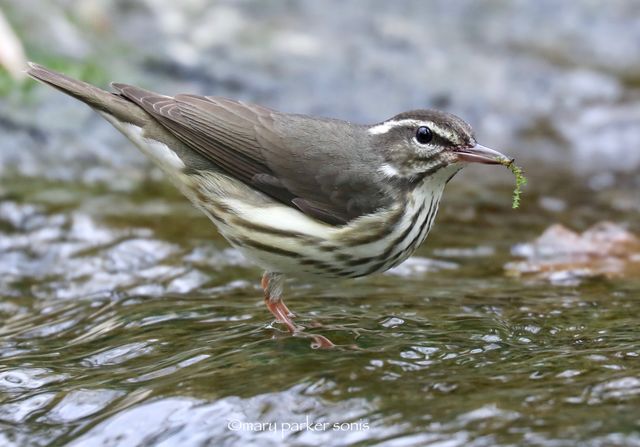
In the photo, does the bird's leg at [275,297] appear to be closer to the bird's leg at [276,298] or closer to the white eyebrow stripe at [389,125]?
the bird's leg at [276,298]

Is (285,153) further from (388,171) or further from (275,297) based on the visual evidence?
(275,297)

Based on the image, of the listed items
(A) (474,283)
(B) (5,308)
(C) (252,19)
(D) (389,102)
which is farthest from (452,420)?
(C) (252,19)

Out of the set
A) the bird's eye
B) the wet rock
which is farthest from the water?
the bird's eye

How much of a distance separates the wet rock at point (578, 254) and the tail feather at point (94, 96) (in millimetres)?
2947

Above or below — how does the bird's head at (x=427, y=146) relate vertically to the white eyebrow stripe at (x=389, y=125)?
below

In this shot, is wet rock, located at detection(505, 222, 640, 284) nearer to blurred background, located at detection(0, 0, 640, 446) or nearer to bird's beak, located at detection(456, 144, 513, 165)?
blurred background, located at detection(0, 0, 640, 446)

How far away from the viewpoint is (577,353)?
16.1ft

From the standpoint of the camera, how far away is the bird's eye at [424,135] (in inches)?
224

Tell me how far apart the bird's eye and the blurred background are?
1031 mm

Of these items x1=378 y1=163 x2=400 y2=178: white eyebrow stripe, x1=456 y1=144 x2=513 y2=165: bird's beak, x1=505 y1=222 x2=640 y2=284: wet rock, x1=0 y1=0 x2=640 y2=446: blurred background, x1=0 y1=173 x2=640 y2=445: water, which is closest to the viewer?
x1=0 y1=173 x2=640 y2=445: water

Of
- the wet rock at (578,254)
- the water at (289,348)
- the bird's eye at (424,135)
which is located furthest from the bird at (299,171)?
the wet rock at (578,254)

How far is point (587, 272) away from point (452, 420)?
11.3 ft

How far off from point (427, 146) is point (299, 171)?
2.61ft

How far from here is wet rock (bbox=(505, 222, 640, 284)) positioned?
23.6ft
